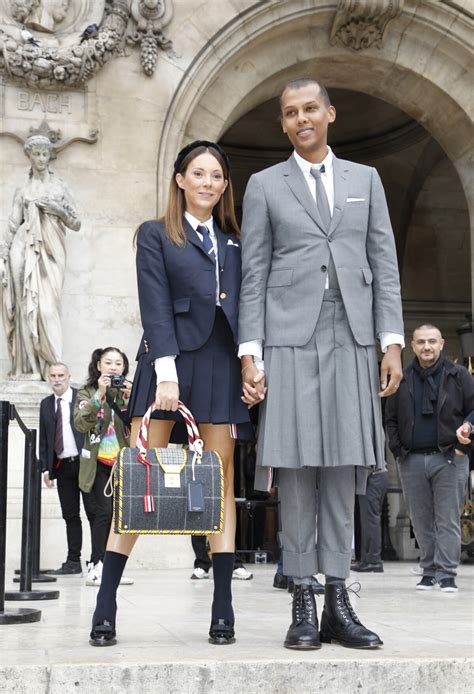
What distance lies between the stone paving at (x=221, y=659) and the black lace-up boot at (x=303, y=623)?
0.18 feet

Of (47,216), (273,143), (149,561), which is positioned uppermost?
(273,143)

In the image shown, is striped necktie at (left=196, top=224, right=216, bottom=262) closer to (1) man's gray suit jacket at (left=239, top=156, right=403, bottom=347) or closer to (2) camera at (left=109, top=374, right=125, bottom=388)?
(1) man's gray suit jacket at (left=239, top=156, right=403, bottom=347)

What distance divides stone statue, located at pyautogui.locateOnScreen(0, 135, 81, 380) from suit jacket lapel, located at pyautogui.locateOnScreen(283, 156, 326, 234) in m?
6.86

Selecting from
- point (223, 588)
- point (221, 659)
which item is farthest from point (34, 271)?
point (221, 659)

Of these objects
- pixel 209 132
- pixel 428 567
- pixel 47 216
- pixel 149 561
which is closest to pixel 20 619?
pixel 428 567

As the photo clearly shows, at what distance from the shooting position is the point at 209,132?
514 inches

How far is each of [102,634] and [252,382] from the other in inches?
45.9

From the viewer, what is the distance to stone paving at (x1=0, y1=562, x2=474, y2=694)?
401cm

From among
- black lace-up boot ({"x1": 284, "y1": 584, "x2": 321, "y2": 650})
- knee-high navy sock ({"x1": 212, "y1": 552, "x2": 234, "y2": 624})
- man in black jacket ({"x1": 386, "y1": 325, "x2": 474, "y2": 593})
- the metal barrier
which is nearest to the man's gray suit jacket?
knee-high navy sock ({"x1": 212, "y1": 552, "x2": 234, "y2": 624})

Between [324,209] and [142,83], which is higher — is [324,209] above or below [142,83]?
below

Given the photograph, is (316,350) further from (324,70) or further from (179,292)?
(324,70)

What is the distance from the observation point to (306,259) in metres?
4.79

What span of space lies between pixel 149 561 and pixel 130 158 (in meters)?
4.24

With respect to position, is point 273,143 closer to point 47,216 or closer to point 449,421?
point 47,216
